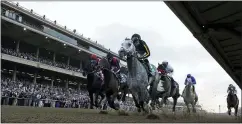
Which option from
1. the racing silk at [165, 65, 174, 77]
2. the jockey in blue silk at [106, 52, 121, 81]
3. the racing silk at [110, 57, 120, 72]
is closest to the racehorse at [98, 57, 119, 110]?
the jockey in blue silk at [106, 52, 121, 81]

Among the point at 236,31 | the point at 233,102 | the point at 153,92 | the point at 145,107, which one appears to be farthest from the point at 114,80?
the point at 233,102

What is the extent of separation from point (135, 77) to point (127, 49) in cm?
89

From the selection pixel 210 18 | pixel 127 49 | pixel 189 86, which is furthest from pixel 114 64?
pixel 210 18

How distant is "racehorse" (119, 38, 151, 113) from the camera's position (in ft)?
29.1

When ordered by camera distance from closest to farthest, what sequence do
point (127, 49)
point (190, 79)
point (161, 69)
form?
point (127, 49), point (161, 69), point (190, 79)

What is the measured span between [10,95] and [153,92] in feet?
53.3

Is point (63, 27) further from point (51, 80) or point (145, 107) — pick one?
point (145, 107)

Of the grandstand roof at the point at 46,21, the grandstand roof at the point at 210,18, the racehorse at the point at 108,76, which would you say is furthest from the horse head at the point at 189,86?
the grandstand roof at the point at 46,21

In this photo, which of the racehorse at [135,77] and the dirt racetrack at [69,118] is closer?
the dirt racetrack at [69,118]

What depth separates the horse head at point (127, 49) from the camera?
8812 mm

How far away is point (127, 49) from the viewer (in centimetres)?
896

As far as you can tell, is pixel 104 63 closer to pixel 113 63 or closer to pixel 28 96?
pixel 113 63

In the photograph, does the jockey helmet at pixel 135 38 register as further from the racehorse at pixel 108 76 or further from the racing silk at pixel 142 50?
the racehorse at pixel 108 76

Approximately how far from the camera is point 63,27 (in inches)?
1975
